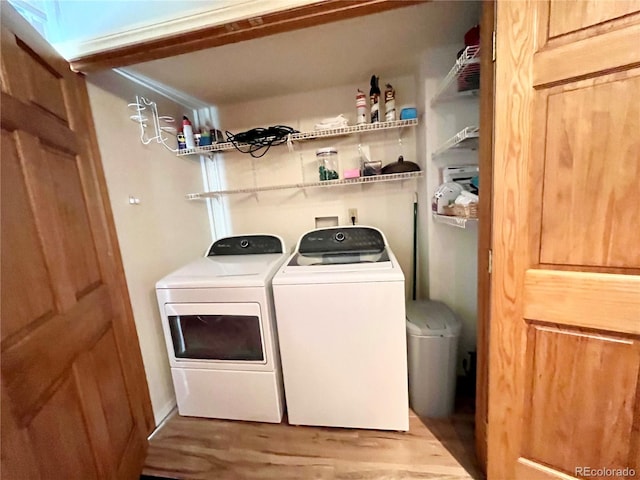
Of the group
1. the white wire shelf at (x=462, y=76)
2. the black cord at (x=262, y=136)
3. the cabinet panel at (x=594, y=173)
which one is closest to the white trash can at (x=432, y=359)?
the cabinet panel at (x=594, y=173)

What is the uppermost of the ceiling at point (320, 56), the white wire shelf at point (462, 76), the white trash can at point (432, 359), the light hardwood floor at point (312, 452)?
the ceiling at point (320, 56)

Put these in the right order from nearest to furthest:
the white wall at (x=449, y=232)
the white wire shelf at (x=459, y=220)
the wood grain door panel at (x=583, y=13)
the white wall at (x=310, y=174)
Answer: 1. the wood grain door panel at (x=583, y=13)
2. the white wire shelf at (x=459, y=220)
3. the white wall at (x=449, y=232)
4. the white wall at (x=310, y=174)

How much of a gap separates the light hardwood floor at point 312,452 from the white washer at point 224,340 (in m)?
0.10

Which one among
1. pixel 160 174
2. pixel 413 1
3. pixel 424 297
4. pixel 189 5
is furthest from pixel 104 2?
pixel 424 297

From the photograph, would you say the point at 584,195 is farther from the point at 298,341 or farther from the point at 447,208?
the point at 298,341

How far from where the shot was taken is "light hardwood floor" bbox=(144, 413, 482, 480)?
4.44ft

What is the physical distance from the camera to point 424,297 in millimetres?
2088

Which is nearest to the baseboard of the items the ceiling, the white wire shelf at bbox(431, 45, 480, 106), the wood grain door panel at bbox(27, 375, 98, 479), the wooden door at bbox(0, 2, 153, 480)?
the wooden door at bbox(0, 2, 153, 480)

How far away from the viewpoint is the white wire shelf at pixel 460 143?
118 cm

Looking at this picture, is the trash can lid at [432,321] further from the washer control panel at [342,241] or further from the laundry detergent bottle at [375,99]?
the laundry detergent bottle at [375,99]

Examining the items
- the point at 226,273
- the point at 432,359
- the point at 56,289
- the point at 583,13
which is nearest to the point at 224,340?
the point at 226,273

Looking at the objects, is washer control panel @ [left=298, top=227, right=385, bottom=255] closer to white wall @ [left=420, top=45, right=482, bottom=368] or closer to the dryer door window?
white wall @ [left=420, top=45, right=482, bottom=368]

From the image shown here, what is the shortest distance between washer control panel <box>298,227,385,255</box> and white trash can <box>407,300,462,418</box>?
49 cm

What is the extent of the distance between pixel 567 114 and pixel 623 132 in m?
0.14
